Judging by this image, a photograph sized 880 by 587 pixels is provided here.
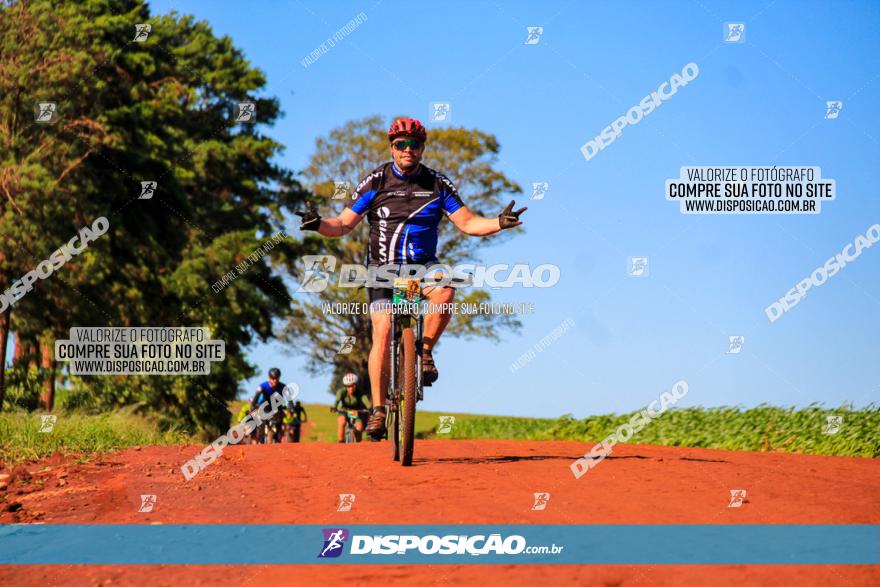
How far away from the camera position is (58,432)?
41.6ft

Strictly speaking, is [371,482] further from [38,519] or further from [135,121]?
[135,121]

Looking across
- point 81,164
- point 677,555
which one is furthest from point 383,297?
point 81,164

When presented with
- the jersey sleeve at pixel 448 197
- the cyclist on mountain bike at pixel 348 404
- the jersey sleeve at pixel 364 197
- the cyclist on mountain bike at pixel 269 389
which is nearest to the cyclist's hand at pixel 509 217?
the jersey sleeve at pixel 448 197

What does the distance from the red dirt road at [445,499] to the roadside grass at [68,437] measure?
37.6 inches

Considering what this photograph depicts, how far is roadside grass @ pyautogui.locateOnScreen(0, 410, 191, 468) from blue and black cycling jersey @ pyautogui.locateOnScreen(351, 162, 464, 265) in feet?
15.1

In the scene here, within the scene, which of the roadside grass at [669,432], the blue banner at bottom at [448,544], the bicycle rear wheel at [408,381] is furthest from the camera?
the roadside grass at [669,432]

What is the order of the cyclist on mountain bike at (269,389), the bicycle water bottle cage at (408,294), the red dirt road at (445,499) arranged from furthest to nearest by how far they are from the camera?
the cyclist on mountain bike at (269,389) < the bicycle water bottle cage at (408,294) < the red dirt road at (445,499)

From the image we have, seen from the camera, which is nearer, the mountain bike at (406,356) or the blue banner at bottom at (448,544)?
the blue banner at bottom at (448,544)

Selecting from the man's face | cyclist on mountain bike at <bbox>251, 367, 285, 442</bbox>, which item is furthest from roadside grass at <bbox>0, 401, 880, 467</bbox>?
the man's face

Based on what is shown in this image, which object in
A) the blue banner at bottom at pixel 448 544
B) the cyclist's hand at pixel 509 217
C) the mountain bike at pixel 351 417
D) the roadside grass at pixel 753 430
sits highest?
the cyclist's hand at pixel 509 217

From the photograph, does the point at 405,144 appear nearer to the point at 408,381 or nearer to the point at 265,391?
the point at 408,381

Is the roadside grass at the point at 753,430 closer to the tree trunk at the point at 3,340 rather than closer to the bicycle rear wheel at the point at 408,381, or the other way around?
the bicycle rear wheel at the point at 408,381

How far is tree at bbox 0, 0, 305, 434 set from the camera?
21141 millimetres

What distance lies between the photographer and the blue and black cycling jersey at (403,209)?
29.2 ft
